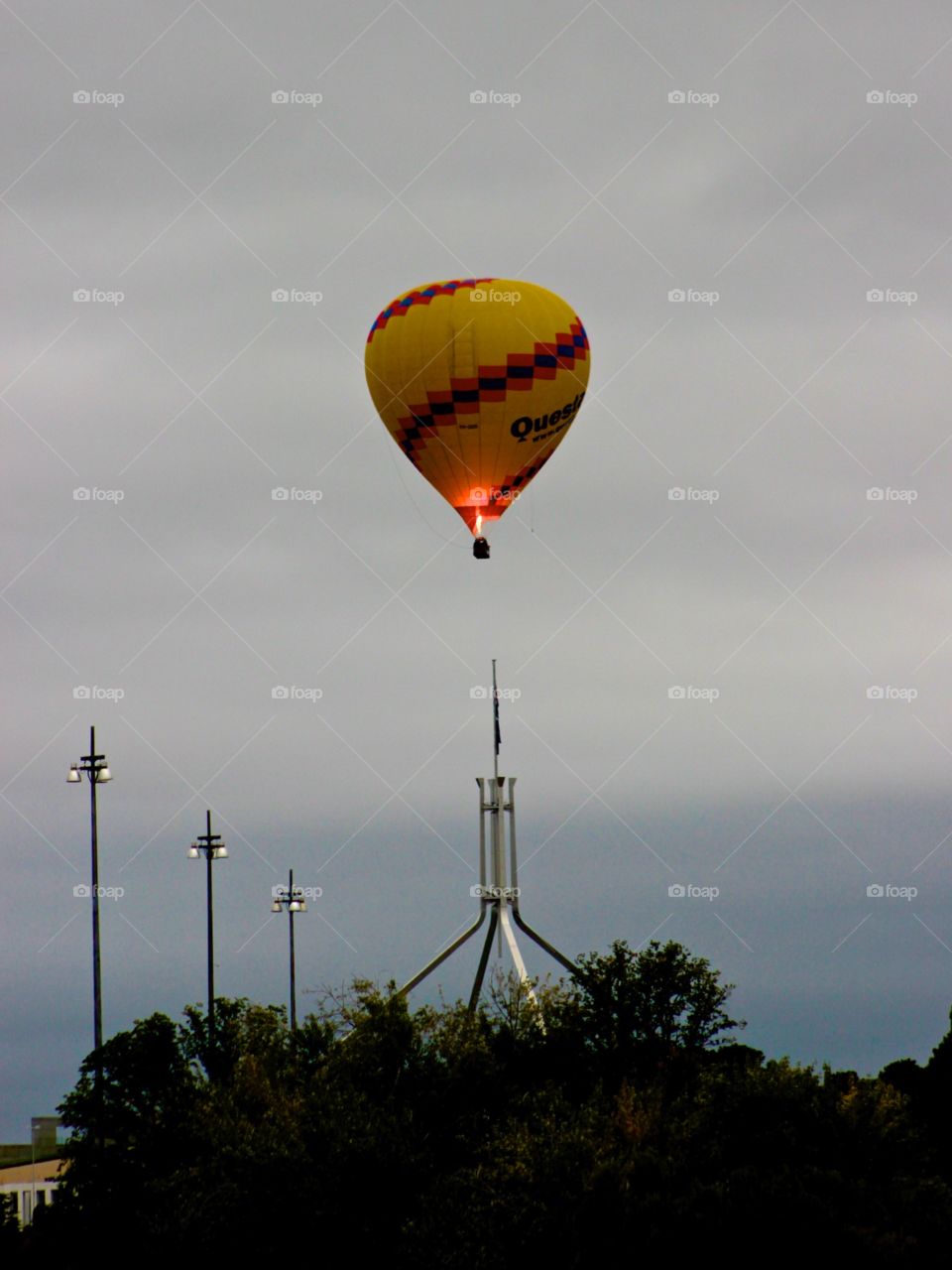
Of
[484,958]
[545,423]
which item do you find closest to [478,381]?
[545,423]

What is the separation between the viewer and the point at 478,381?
70.2 metres

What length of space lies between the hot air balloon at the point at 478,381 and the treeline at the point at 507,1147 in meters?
15.9

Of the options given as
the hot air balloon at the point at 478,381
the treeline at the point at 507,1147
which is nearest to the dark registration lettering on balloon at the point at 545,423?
the hot air balloon at the point at 478,381

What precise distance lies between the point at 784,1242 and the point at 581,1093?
52.4 ft

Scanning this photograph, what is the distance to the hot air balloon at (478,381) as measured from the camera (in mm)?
70062

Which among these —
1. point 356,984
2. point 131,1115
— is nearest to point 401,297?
point 356,984

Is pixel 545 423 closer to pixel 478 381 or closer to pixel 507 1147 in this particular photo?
pixel 478 381

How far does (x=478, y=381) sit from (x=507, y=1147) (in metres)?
25.4

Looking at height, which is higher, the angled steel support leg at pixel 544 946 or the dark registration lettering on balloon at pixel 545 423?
the dark registration lettering on balloon at pixel 545 423

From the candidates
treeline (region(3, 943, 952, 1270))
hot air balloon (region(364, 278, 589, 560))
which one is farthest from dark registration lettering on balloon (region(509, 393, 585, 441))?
treeline (region(3, 943, 952, 1270))

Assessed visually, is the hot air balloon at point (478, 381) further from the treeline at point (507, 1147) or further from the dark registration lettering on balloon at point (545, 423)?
the treeline at point (507, 1147)

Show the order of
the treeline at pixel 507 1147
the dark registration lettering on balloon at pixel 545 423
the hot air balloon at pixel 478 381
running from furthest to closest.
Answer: the dark registration lettering on balloon at pixel 545 423
the hot air balloon at pixel 478 381
the treeline at pixel 507 1147

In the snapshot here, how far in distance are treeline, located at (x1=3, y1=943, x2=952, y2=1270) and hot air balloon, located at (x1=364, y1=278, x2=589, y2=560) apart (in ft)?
52.1

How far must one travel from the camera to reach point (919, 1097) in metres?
74.2
